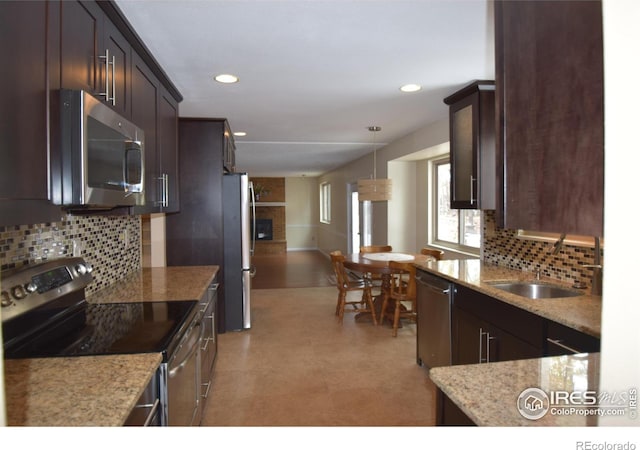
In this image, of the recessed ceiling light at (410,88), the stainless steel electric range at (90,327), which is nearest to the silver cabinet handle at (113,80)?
the stainless steel electric range at (90,327)

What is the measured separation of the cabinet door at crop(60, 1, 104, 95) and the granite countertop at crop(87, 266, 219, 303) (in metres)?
1.17

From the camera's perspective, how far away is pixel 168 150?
2818 millimetres

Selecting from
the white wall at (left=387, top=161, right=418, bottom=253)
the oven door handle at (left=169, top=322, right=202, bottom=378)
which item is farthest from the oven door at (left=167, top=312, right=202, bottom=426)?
the white wall at (left=387, top=161, right=418, bottom=253)

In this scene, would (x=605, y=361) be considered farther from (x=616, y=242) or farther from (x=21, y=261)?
(x=21, y=261)

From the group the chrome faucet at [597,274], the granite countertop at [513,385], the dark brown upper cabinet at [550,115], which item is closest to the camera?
the dark brown upper cabinet at [550,115]

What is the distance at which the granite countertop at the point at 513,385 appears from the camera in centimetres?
89

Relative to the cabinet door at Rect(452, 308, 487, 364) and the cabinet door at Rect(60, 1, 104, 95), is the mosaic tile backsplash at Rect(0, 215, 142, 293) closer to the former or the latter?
the cabinet door at Rect(60, 1, 104, 95)

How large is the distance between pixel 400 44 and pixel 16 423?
7.83 ft

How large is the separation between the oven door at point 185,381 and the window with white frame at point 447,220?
329cm

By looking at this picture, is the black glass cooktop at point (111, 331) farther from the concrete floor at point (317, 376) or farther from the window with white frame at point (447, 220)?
the window with white frame at point (447, 220)

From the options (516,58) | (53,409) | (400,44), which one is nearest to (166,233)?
(400,44)

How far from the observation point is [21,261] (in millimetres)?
1602

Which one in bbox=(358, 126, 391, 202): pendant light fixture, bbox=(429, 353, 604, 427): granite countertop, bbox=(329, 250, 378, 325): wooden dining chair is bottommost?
bbox=(329, 250, 378, 325): wooden dining chair

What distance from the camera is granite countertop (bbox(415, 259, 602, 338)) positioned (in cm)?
168
